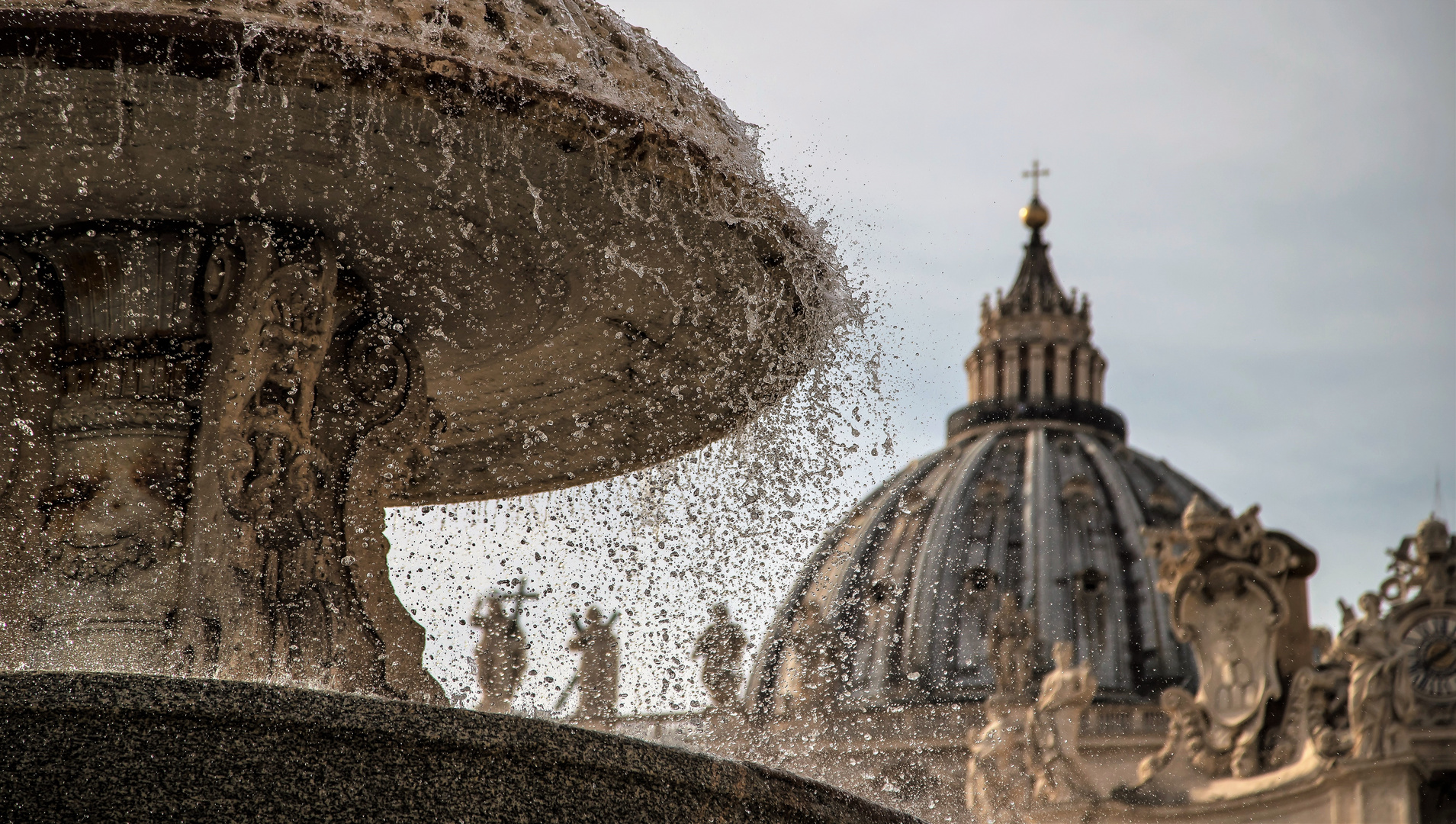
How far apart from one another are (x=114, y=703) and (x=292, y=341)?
1536 millimetres

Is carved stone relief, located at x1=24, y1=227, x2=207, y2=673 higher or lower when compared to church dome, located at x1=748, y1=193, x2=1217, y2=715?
lower

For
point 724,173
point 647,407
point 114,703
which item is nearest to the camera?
point 114,703

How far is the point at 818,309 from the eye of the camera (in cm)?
402

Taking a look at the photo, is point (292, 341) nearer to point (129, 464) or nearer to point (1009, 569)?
point (129, 464)

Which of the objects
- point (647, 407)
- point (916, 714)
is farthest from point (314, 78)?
point (916, 714)

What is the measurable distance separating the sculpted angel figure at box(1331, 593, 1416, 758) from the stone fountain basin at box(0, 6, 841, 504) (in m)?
13.4

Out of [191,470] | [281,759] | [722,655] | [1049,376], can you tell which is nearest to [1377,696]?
[722,655]

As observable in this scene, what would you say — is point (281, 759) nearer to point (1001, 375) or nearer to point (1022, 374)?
point (1022, 374)

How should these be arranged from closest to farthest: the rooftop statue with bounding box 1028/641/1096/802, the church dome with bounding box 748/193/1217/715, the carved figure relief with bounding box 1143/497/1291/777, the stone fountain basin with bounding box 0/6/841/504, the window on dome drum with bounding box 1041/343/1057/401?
the stone fountain basin with bounding box 0/6/841/504, the carved figure relief with bounding box 1143/497/1291/777, the rooftop statue with bounding box 1028/641/1096/802, the church dome with bounding box 748/193/1217/715, the window on dome drum with bounding box 1041/343/1057/401

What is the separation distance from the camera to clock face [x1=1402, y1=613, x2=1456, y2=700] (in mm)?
17516

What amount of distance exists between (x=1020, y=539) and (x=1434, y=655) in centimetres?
4429

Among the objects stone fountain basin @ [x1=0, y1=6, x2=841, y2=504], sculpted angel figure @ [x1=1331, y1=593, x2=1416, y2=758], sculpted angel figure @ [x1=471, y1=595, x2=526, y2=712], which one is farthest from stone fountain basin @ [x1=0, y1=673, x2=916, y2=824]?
sculpted angel figure @ [x1=1331, y1=593, x2=1416, y2=758]

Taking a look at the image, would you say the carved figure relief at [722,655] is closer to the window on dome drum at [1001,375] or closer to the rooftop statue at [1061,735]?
the rooftop statue at [1061,735]

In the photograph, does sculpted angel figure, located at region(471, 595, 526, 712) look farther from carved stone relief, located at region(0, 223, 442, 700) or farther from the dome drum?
the dome drum
